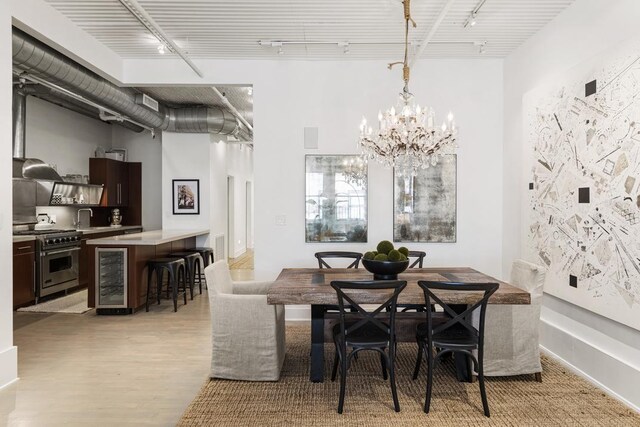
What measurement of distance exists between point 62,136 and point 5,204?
4.84 metres

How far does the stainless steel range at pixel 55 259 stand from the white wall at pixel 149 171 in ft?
6.96

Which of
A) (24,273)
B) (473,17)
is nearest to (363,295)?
(473,17)

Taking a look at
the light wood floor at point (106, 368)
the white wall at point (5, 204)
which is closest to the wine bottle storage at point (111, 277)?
the light wood floor at point (106, 368)

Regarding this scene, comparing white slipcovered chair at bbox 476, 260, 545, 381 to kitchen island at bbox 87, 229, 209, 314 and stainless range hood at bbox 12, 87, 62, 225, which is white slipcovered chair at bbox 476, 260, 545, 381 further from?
stainless range hood at bbox 12, 87, 62, 225

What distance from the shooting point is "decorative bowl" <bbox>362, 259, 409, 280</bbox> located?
9.85 ft

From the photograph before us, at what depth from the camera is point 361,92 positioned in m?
4.68

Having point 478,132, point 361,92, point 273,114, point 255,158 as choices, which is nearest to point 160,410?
point 255,158

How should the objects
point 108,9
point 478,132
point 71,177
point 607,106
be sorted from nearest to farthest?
point 607,106
point 108,9
point 478,132
point 71,177

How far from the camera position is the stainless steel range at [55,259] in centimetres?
542

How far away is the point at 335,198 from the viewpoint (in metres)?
4.68

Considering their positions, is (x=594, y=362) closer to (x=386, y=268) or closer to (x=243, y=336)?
(x=386, y=268)

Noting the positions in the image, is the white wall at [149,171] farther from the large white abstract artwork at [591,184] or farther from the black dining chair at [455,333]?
the large white abstract artwork at [591,184]

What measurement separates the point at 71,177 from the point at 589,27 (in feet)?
25.4

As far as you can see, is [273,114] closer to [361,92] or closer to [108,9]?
[361,92]
